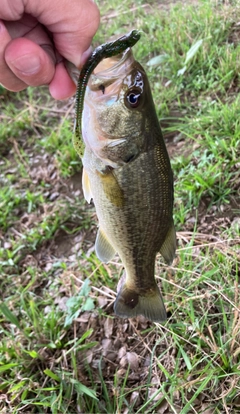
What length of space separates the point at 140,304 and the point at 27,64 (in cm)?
119

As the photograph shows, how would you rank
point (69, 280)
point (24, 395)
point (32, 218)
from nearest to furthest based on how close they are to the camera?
point (24, 395), point (69, 280), point (32, 218)

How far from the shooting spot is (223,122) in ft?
10.6

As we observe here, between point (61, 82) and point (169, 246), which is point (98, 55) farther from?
point (169, 246)

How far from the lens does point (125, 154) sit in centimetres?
167

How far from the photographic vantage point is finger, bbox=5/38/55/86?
1.71m

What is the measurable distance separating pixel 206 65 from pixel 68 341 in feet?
8.91

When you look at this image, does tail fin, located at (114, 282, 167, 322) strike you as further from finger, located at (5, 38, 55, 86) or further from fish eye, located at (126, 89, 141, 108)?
finger, located at (5, 38, 55, 86)

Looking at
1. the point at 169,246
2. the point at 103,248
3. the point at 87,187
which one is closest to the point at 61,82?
the point at 87,187

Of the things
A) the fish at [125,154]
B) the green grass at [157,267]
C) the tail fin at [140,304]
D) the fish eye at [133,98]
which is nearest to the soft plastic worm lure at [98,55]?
the fish at [125,154]

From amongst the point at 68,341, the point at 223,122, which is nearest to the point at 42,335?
the point at 68,341

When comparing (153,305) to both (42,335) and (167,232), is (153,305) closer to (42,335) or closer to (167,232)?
(167,232)

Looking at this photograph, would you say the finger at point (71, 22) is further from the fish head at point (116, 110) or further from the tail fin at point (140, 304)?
the tail fin at point (140, 304)

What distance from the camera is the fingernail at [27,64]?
173 cm

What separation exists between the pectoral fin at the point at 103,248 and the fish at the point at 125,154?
4.6 inches
